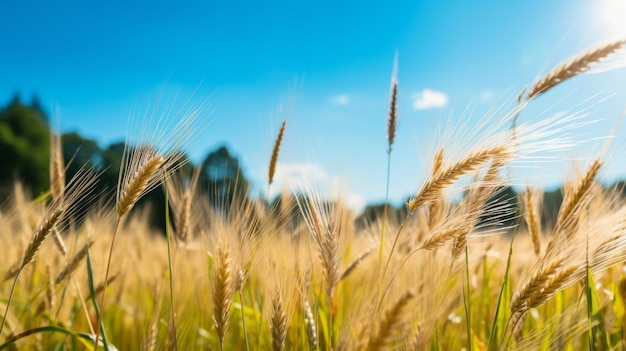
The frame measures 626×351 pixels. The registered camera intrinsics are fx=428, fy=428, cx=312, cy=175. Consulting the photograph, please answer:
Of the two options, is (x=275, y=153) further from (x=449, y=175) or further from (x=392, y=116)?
(x=449, y=175)

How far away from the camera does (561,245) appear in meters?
1.20

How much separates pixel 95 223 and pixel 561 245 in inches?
76.0

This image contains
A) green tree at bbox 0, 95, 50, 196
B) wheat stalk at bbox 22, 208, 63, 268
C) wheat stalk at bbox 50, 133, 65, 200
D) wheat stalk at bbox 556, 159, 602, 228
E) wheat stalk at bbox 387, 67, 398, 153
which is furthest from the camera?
green tree at bbox 0, 95, 50, 196

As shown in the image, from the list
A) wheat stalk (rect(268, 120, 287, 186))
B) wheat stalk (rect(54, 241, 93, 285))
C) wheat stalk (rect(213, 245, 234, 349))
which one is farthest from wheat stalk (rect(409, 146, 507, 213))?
wheat stalk (rect(54, 241, 93, 285))

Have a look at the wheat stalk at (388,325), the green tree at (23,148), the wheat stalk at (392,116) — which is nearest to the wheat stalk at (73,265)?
the wheat stalk at (388,325)

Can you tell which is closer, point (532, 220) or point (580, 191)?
point (580, 191)

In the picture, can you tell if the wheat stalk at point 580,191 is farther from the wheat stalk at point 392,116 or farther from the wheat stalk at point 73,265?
the wheat stalk at point 73,265

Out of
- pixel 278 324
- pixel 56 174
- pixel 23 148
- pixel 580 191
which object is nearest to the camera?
pixel 278 324

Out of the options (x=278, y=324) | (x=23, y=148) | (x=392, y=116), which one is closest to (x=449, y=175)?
(x=278, y=324)

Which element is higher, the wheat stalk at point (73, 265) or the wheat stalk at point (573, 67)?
the wheat stalk at point (573, 67)

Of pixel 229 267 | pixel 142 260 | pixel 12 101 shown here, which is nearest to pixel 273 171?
pixel 229 267

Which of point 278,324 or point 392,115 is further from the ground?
point 392,115

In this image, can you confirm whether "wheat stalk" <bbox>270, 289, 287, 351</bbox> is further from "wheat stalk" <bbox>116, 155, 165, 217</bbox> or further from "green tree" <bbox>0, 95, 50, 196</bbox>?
"green tree" <bbox>0, 95, 50, 196</bbox>

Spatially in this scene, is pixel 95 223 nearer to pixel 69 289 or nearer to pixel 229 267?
pixel 69 289
